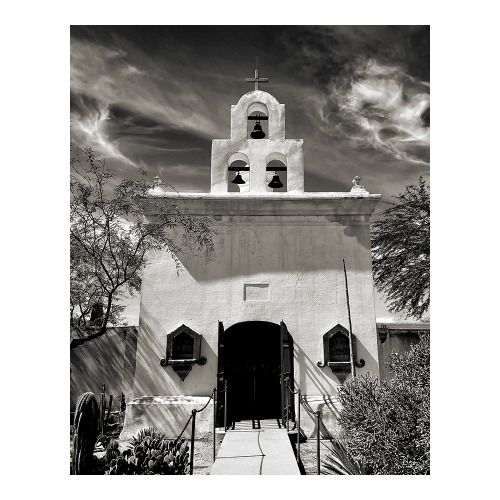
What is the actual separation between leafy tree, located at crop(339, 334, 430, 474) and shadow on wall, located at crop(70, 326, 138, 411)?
4834 mm

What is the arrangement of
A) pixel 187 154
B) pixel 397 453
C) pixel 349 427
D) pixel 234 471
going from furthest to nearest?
pixel 187 154, pixel 349 427, pixel 234 471, pixel 397 453

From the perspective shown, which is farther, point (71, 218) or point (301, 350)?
point (301, 350)

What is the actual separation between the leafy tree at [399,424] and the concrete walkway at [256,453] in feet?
2.60

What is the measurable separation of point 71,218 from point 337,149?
3945 millimetres

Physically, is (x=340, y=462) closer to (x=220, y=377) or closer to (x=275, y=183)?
(x=220, y=377)

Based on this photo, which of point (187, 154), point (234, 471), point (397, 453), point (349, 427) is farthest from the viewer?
point (187, 154)

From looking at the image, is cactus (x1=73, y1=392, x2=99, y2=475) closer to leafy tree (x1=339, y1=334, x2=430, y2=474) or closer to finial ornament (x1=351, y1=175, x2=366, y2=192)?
leafy tree (x1=339, y1=334, x2=430, y2=474)

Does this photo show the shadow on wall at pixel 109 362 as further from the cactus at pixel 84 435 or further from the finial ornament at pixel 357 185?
the finial ornament at pixel 357 185

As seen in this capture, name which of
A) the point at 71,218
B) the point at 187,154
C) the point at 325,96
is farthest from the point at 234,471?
the point at 325,96

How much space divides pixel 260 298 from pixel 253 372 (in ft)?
4.14

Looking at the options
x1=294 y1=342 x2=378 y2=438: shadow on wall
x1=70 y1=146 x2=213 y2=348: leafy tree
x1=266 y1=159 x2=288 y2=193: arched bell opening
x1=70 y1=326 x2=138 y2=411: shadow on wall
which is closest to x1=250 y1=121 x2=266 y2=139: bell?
x1=266 y1=159 x2=288 y2=193: arched bell opening

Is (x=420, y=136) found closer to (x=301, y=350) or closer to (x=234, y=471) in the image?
(x=301, y=350)

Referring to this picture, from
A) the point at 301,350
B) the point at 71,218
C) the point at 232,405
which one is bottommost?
the point at 232,405
